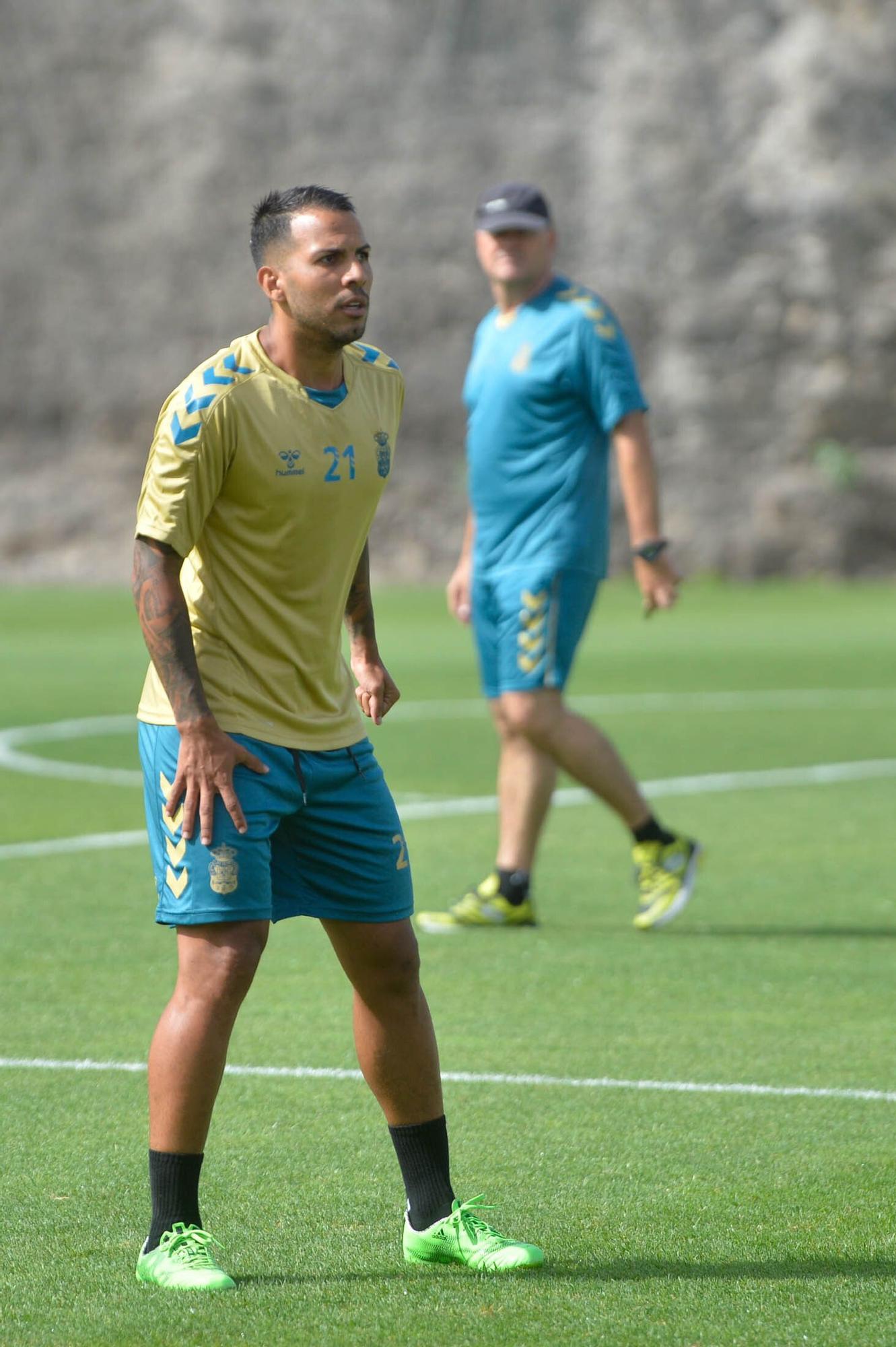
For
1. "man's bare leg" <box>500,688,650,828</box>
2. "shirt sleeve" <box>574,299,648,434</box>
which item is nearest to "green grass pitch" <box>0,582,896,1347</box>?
"man's bare leg" <box>500,688,650,828</box>

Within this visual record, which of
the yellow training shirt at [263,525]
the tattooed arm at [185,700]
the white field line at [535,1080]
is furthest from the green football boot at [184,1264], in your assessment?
the white field line at [535,1080]

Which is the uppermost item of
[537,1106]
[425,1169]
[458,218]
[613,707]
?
[458,218]

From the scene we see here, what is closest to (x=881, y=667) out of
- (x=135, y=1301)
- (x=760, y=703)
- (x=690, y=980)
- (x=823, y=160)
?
(x=760, y=703)

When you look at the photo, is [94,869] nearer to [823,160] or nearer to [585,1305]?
[585,1305]

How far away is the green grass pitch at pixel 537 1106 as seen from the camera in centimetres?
366

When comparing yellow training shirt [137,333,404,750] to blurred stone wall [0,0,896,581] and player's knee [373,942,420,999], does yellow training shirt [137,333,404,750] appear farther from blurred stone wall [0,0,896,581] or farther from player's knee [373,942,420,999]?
blurred stone wall [0,0,896,581]

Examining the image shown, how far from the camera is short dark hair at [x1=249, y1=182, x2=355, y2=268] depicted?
3.95 m

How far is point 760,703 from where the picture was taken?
15.8 m

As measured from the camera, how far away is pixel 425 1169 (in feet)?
13.2

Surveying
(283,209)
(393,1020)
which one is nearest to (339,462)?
(283,209)

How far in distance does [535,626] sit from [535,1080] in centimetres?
258

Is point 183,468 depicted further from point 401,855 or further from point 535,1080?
point 535,1080

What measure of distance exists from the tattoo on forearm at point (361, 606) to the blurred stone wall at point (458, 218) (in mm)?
36796

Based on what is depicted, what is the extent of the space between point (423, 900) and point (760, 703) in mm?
8132
